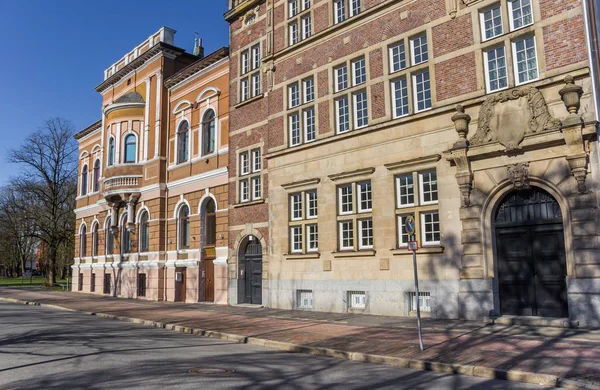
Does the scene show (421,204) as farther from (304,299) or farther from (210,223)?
(210,223)

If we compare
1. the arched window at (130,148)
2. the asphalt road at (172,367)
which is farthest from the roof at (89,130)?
the asphalt road at (172,367)

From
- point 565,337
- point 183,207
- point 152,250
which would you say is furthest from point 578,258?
point 152,250

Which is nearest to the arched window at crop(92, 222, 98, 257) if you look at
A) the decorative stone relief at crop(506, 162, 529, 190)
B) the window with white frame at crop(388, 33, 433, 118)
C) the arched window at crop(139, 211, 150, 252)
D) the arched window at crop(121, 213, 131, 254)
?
the arched window at crop(121, 213, 131, 254)

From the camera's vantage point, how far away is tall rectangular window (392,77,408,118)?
17.8 metres

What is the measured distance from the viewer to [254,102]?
2417 cm

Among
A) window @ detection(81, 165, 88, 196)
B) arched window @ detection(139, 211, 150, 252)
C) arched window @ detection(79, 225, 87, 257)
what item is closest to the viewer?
arched window @ detection(139, 211, 150, 252)

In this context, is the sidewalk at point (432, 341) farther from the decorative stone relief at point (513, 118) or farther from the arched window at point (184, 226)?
the arched window at point (184, 226)

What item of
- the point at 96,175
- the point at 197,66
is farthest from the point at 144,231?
the point at 197,66

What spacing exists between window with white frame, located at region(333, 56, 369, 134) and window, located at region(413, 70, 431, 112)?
6.84ft

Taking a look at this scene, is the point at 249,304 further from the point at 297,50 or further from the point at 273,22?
the point at 273,22

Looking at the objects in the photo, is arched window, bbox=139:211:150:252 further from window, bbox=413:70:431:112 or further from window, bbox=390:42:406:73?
window, bbox=413:70:431:112

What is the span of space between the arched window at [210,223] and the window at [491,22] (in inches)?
623

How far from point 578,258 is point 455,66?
22.6 ft

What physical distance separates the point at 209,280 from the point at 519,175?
1697cm
